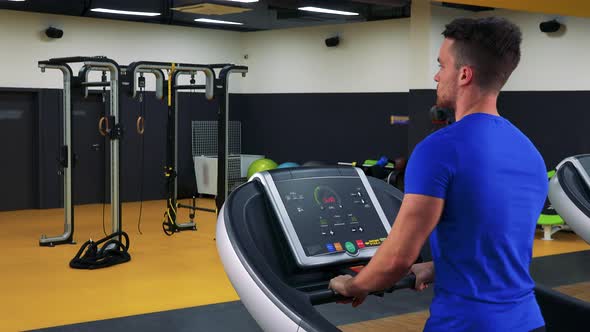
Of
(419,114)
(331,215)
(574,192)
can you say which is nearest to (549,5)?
(419,114)

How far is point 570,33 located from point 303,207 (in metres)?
8.71

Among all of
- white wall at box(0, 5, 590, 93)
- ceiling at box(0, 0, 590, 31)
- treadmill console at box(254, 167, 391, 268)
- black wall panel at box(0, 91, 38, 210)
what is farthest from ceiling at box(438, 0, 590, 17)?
black wall panel at box(0, 91, 38, 210)

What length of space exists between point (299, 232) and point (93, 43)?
34.6ft

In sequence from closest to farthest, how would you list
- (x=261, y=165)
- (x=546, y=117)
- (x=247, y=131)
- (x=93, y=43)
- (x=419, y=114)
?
1. (x=546, y=117)
2. (x=419, y=114)
3. (x=93, y=43)
4. (x=261, y=165)
5. (x=247, y=131)

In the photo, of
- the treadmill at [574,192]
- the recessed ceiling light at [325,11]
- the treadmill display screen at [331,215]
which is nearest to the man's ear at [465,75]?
the treadmill display screen at [331,215]

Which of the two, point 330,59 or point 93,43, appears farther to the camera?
point 330,59

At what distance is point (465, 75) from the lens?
183 centimetres

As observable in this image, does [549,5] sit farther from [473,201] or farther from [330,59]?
[473,201]

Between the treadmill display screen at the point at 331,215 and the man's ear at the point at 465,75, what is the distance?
617 mm

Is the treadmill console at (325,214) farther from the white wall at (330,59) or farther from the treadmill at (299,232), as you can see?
the white wall at (330,59)

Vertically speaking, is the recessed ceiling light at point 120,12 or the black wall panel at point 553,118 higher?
the recessed ceiling light at point 120,12

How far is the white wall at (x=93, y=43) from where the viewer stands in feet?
37.0

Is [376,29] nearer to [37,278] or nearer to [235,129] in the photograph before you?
[235,129]

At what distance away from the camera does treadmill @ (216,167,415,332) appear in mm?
2023
